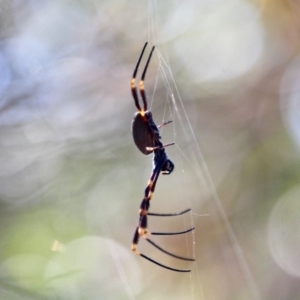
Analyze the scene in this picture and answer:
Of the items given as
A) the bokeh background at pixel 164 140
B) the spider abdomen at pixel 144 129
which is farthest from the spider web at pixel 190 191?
the spider abdomen at pixel 144 129

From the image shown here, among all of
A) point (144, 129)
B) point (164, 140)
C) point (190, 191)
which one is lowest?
point (144, 129)

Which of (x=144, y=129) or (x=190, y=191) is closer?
(x=144, y=129)

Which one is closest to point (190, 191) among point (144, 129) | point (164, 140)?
point (164, 140)

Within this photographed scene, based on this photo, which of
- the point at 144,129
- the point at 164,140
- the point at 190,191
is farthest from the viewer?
the point at 190,191

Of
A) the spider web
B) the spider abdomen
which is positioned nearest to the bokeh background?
the spider web

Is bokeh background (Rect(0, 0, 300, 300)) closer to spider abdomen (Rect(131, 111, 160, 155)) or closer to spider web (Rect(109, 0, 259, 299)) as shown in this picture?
spider web (Rect(109, 0, 259, 299))

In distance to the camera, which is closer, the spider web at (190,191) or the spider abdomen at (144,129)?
the spider abdomen at (144,129)

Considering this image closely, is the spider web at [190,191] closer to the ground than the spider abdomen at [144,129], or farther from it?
farther from it

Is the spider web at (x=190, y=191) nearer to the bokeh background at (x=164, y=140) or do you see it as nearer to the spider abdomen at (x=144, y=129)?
the bokeh background at (x=164, y=140)

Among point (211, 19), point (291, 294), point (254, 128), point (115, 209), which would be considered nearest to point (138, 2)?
point (211, 19)

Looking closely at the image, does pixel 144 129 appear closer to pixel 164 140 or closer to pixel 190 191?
pixel 164 140
